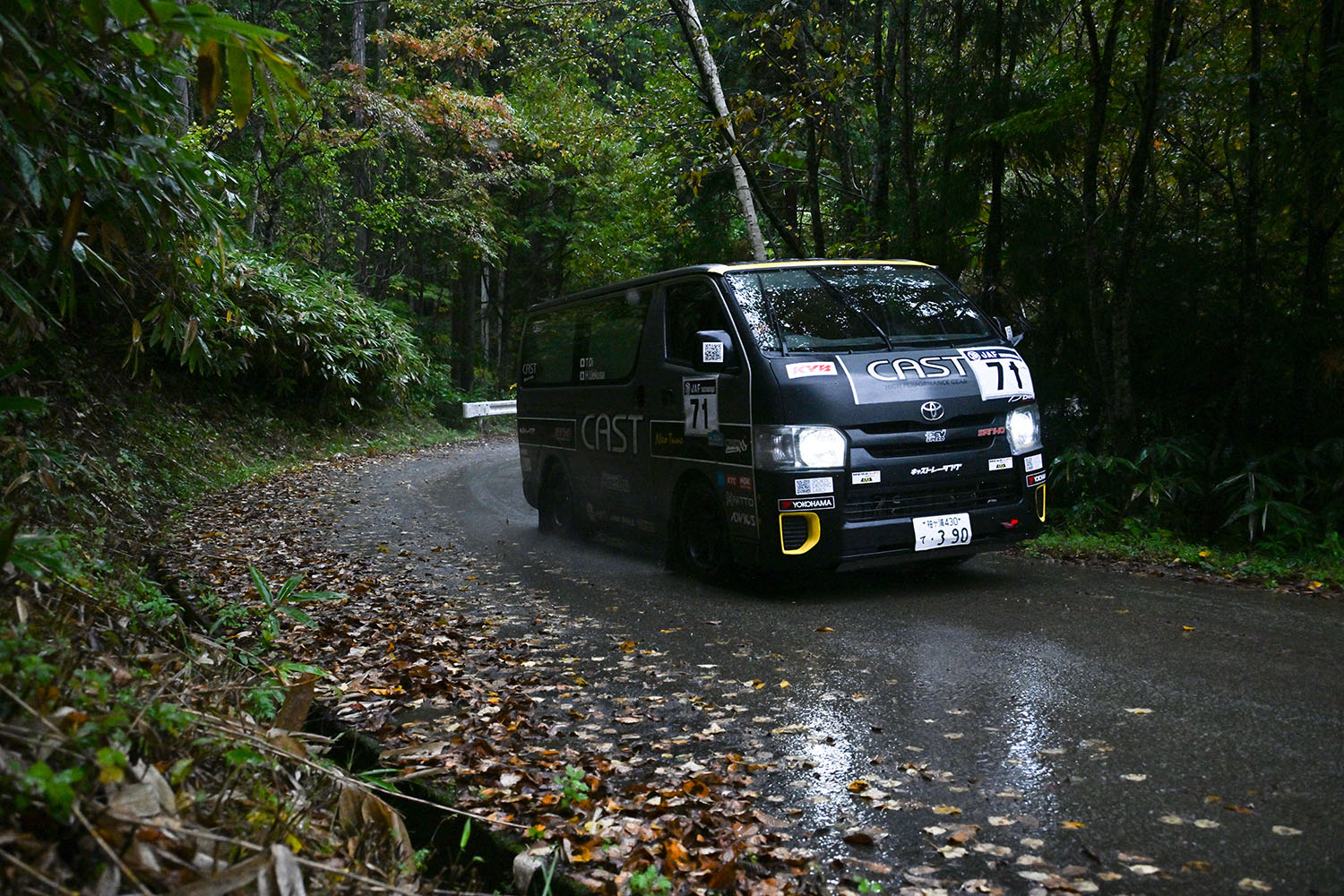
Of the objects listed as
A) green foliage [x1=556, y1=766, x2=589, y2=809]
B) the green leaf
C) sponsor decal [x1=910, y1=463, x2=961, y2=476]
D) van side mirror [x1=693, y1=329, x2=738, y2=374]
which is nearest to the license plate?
sponsor decal [x1=910, y1=463, x2=961, y2=476]

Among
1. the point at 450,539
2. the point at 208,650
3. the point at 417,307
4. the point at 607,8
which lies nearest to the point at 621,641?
the point at 208,650

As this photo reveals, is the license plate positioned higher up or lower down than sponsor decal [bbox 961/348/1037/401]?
lower down

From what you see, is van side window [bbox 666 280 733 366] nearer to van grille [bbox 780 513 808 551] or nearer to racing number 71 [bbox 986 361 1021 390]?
van grille [bbox 780 513 808 551]

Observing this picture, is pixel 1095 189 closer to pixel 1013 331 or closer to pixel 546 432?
pixel 1013 331

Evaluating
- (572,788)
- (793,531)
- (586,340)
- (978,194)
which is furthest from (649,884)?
(978,194)

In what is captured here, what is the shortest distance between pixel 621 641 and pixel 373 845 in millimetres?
3216

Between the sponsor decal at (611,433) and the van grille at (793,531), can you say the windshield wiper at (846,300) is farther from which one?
the sponsor decal at (611,433)

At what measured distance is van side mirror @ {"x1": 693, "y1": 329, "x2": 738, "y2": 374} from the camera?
7383 mm

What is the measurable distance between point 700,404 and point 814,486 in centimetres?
128

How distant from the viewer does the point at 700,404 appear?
7887 millimetres

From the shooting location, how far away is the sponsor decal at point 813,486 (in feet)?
23.0

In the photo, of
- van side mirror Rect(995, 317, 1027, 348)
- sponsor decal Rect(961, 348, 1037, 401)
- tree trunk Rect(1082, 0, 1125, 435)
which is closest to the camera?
sponsor decal Rect(961, 348, 1037, 401)

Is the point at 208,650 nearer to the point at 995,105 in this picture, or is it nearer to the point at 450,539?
the point at 450,539

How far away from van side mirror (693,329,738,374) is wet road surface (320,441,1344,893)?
1669 millimetres
